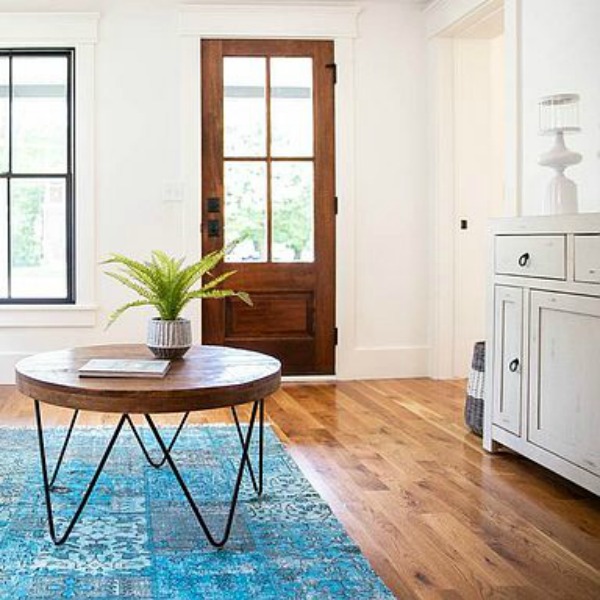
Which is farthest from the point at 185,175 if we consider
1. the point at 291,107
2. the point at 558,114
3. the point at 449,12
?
the point at 558,114

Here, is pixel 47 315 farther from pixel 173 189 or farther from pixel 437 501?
pixel 437 501

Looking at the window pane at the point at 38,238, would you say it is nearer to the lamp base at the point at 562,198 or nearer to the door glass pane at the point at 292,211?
the door glass pane at the point at 292,211

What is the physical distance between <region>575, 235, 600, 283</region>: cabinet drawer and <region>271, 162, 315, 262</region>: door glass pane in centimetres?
272

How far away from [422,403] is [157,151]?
227cm

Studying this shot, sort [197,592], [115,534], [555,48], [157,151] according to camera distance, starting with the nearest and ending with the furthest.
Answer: [197,592]
[115,534]
[555,48]
[157,151]

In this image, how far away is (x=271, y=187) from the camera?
542 centimetres

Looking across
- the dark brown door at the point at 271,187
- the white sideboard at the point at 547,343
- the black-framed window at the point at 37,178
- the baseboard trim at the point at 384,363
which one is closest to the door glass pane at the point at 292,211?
the dark brown door at the point at 271,187

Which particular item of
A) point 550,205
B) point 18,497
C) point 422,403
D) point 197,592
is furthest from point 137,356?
point 422,403

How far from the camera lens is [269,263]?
542 cm

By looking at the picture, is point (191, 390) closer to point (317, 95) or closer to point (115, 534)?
point (115, 534)

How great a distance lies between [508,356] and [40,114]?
342 cm

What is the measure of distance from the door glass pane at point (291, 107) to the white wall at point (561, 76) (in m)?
1.62

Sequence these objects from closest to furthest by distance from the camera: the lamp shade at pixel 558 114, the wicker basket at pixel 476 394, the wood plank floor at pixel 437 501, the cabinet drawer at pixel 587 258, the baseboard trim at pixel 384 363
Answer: the wood plank floor at pixel 437 501
the cabinet drawer at pixel 587 258
the lamp shade at pixel 558 114
the wicker basket at pixel 476 394
the baseboard trim at pixel 384 363

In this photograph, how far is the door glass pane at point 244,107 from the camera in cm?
539
